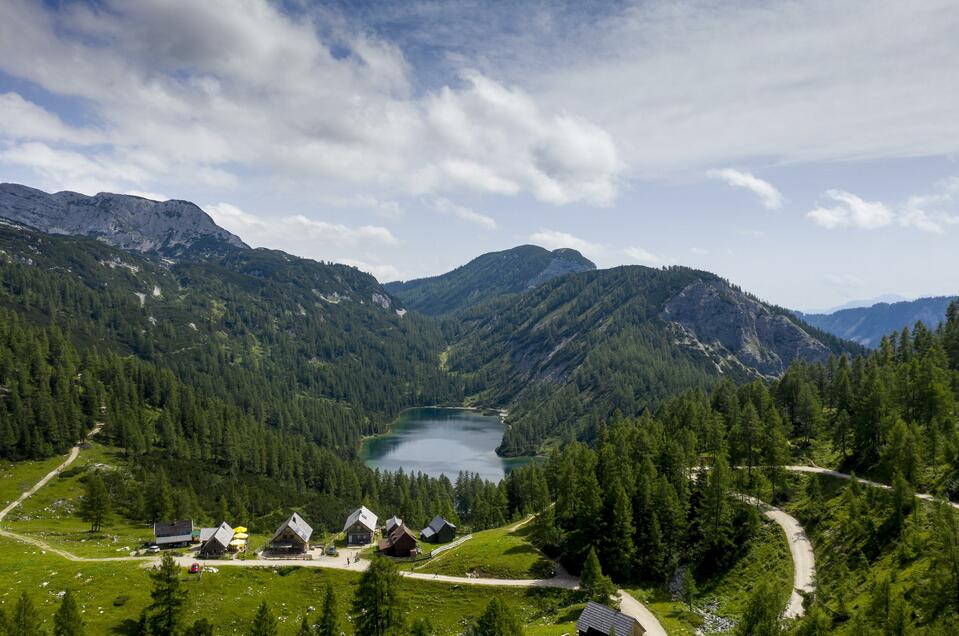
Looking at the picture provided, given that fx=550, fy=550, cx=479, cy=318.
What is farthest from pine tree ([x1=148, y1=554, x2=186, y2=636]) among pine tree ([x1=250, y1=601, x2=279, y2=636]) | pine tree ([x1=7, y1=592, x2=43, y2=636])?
pine tree ([x1=250, y1=601, x2=279, y2=636])

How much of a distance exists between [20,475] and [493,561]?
108m

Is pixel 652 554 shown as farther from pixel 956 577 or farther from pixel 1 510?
pixel 1 510

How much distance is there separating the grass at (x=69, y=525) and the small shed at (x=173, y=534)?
13.2 ft

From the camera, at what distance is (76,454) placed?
133m

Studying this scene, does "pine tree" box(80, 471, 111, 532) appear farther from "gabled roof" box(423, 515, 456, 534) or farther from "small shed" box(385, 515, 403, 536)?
"gabled roof" box(423, 515, 456, 534)

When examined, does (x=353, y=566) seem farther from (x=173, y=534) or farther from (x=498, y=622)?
(x=498, y=622)

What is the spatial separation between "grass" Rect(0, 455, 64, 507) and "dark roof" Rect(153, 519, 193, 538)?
136 ft

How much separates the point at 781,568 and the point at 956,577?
84.9 ft

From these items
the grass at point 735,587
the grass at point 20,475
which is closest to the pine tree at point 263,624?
the grass at point 735,587

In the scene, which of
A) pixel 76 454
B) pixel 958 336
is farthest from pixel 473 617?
pixel 958 336

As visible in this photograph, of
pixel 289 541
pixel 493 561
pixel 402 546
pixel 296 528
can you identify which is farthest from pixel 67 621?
pixel 493 561

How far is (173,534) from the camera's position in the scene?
298 ft

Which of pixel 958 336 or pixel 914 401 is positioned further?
pixel 958 336

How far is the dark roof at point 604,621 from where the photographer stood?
54250mm
